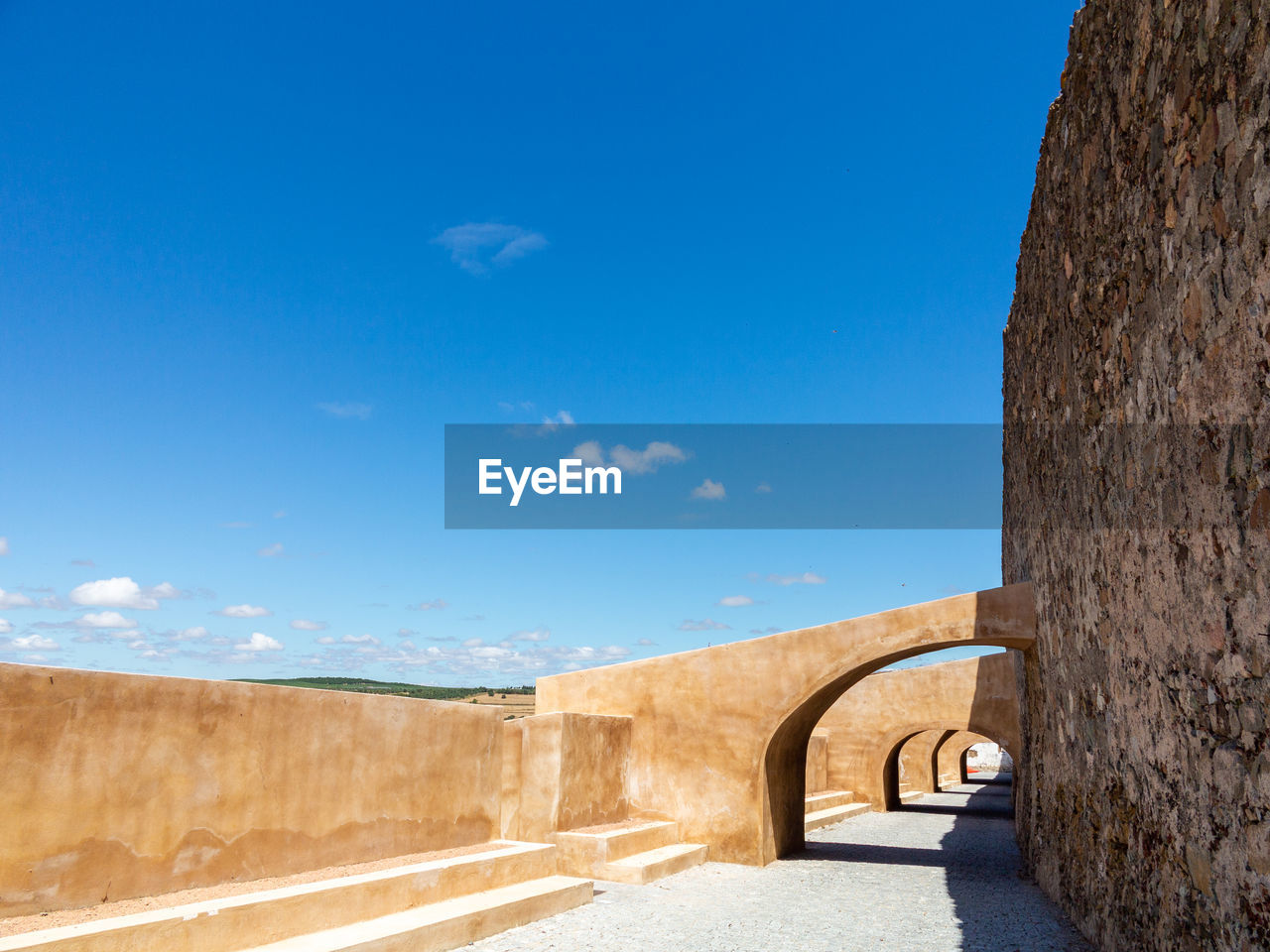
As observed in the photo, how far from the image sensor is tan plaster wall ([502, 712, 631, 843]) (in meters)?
11.1

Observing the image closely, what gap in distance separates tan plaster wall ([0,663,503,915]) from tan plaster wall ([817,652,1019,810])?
1396 cm

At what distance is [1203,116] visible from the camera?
4.75 meters

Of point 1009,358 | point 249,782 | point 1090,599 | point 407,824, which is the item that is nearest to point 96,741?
point 249,782

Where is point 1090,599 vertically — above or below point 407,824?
above

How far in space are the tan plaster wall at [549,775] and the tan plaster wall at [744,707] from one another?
112cm

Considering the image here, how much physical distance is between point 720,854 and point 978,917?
398 centimetres

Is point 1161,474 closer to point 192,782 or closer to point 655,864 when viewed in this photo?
point 192,782

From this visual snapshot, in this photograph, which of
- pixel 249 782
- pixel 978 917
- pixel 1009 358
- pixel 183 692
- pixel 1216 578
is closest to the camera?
pixel 1216 578

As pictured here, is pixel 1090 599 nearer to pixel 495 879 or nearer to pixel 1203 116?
pixel 1203 116

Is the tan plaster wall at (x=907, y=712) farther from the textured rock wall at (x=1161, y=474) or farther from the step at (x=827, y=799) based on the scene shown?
the textured rock wall at (x=1161, y=474)

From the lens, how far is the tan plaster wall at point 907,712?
67.1 ft

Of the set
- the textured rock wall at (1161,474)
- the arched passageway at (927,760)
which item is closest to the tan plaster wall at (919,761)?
the arched passageway at (927,760)

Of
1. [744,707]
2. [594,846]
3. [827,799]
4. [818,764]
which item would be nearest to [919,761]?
[818,764]

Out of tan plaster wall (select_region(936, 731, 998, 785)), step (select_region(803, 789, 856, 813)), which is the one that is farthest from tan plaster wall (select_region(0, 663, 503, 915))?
tan plaster wall (select_region(936, 731, 998, 785))
